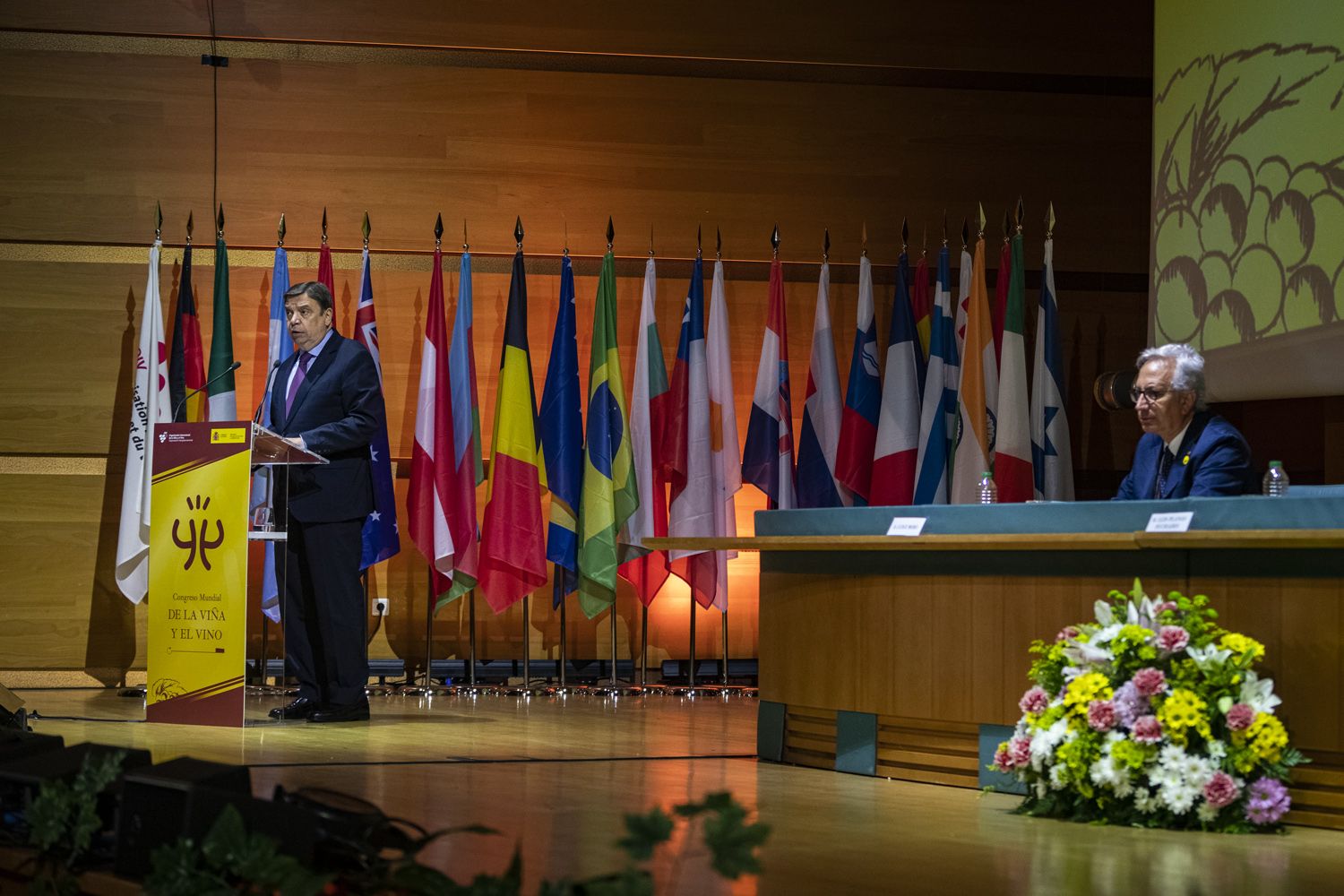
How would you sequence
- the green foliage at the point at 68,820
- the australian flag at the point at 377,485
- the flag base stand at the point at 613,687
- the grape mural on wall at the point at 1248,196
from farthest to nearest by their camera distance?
the flag base stand at the point at 613,687, the australian flag at the point at 377,485, the grape mural on wall at the point at 1248,196, the green foliage at the point at 68,820

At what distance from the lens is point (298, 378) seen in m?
5.73

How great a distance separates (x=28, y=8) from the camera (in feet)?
23.9

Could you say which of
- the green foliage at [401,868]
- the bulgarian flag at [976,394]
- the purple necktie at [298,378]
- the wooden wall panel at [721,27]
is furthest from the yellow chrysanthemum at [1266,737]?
the wooden wall panel at [721,27]

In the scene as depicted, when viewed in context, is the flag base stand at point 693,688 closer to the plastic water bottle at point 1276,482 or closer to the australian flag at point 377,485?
the australian flag at point 377,485

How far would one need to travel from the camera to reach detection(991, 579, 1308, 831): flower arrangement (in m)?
3.49

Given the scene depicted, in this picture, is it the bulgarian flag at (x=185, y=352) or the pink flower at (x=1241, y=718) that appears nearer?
the pink flower at (x=1241, y=718)

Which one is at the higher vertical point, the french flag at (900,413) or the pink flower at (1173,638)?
the french flag at (900,413)

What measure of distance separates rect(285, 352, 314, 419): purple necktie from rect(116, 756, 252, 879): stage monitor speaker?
310 cm

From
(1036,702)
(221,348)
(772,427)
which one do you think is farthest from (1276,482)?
Answer: (221,348)

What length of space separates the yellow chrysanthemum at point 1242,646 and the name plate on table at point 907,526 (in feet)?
2.85

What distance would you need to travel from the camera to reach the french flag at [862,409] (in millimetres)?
7199

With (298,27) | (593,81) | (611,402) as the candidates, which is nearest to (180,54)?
(298,27)

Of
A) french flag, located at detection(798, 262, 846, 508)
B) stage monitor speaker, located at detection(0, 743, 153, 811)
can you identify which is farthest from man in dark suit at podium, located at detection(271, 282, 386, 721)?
stage monitor speaker, located at detection(0, 743, 153, 811)

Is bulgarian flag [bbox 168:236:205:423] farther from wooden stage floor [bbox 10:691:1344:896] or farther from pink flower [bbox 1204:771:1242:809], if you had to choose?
pink flower [bbox 1204:771:1242:809]
